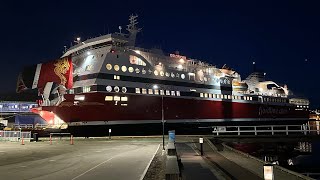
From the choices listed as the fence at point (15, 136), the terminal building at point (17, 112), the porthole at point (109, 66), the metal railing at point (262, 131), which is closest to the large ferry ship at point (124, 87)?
the porthole at point (109, 66)

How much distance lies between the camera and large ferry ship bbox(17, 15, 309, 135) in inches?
1713

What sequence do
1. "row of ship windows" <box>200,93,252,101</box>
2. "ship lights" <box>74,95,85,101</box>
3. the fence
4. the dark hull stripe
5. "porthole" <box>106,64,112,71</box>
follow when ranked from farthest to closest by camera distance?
1. "row of ship windows" <box>200,93,252,101</box>
2. "porthole" <box>106,64,112,71</box>
3. the dark hull stripe
4. "ship lights" <box>74,95,85,101</box>
5. the fence

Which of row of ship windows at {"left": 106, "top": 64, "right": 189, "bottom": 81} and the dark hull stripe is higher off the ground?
row of ship windows at {"left": 106, "top": 64, "right": 189, "bottom": 81}

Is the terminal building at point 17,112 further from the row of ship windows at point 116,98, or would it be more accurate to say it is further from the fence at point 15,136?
the row of ship windows at point 116,98

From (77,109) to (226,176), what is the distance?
32511 mm

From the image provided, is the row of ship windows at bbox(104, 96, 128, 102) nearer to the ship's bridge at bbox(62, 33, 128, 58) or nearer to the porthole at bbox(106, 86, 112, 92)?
the porthole at bbox(106, 86, 112, 92)

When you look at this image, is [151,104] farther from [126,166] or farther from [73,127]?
[126,166]

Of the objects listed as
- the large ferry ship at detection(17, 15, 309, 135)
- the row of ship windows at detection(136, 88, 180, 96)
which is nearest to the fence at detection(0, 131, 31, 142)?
the large ferry ship at detection(17, 15, 309, 135)

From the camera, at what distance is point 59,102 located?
45.2m

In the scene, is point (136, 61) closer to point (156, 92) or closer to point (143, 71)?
point (143, 71)

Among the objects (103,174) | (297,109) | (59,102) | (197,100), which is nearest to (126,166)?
(103,174)

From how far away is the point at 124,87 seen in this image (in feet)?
151

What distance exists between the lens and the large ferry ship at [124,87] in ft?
143

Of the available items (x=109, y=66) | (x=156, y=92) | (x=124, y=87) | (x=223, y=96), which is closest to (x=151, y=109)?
(x=156, y=92)
